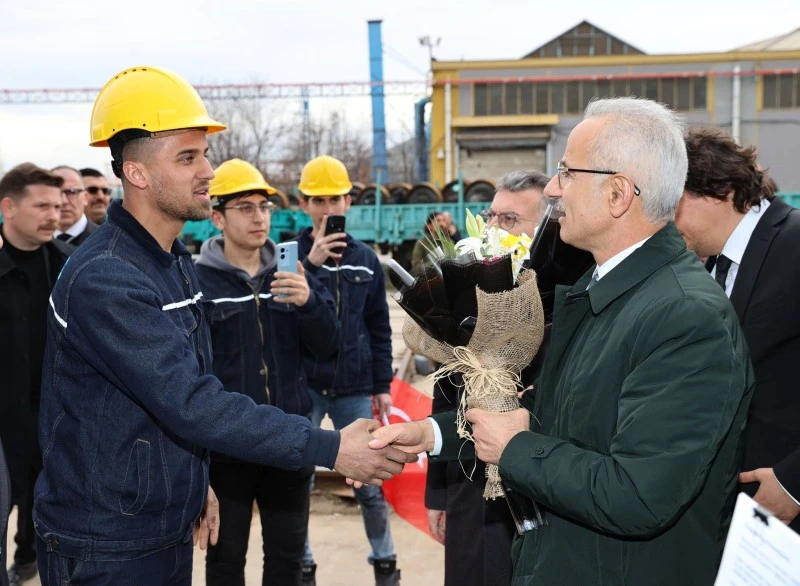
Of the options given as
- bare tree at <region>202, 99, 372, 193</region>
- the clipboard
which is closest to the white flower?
the clipboard

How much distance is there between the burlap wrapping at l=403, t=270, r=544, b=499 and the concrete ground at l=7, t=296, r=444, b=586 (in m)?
2.76

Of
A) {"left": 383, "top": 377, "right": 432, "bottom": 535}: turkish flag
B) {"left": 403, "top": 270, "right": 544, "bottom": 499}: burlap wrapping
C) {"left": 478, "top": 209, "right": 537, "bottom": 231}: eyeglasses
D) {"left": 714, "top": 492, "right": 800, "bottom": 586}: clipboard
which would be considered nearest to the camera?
{"left": 714, "top": 492, "right": 800, "bottom": 586}: clipboard

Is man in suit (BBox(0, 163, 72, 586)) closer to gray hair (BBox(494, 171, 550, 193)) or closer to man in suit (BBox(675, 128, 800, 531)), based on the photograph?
gray hair (BBox(494, 171, 550, 193))

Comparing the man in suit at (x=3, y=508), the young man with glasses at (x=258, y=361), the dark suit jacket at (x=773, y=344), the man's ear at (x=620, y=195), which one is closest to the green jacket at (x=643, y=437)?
the man's ear at (x=620, y=195)

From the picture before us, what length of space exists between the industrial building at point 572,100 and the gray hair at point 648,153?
38164 millimetres

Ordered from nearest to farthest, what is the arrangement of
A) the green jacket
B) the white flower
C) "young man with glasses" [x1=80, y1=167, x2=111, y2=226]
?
the green jacket < the white flower < "young man with glasses" [x1=80, y1=167, x2=111, y2=226]

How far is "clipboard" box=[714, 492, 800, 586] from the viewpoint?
138 centimetres

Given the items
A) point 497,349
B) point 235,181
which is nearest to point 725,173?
point 497,349

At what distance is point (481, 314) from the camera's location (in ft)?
7.78

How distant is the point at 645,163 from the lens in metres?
2.12

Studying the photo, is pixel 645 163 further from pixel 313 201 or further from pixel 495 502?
pixel 313 201

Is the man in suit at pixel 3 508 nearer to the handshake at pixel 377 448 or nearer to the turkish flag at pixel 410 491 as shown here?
the handshake at pixel 377 448

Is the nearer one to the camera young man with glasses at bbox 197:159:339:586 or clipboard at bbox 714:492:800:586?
clipboard at bbox 714:492:800:586

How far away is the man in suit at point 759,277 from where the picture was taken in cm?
297
